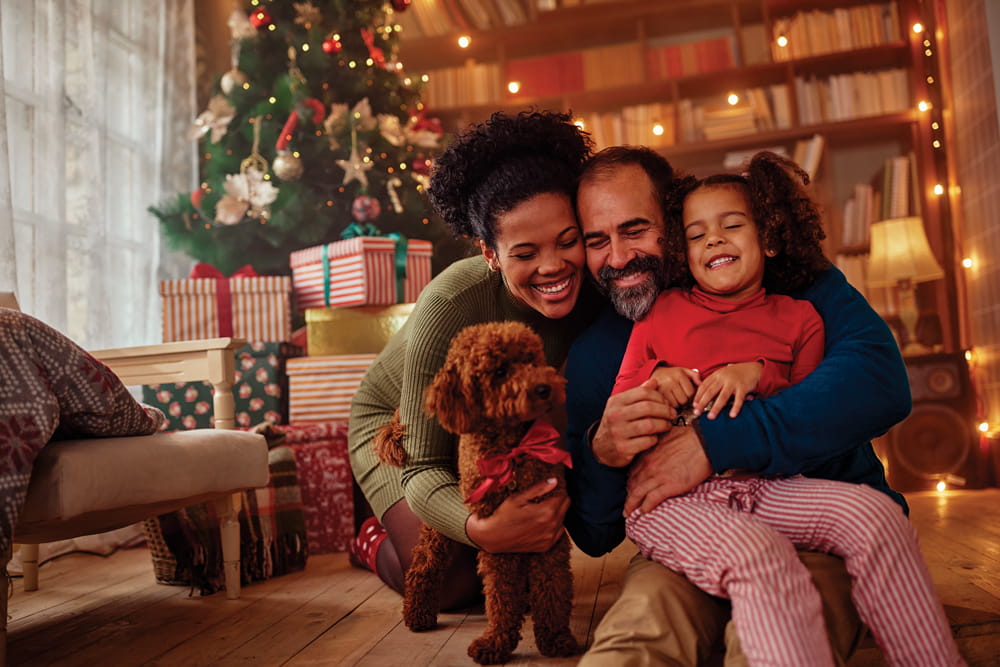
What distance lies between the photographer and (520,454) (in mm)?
1311

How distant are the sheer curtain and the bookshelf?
1.54 m

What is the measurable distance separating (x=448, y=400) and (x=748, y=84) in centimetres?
378

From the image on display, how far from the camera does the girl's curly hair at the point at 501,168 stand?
153cm

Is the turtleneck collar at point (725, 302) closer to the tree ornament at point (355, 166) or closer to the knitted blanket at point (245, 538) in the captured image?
the knitted blanket at point (245, 538)

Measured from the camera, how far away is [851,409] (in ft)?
3.89

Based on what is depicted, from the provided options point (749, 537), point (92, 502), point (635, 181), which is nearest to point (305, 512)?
point (92, 502)

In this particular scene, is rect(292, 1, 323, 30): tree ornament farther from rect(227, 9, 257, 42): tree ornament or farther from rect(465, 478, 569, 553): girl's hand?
rect(465, 478, 569, 553): girl's hand

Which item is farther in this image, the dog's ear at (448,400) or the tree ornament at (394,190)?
the tree ornament at (394,190)

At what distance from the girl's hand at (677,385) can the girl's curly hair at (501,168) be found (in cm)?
47

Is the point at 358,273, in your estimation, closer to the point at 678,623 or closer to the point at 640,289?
the point at 640,289

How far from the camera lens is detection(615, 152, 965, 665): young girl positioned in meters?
0.99

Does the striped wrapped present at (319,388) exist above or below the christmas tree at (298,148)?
below

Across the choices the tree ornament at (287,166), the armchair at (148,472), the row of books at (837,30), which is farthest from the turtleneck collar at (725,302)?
the row of books at (837,30)

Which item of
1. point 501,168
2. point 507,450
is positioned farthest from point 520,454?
point 501,168
